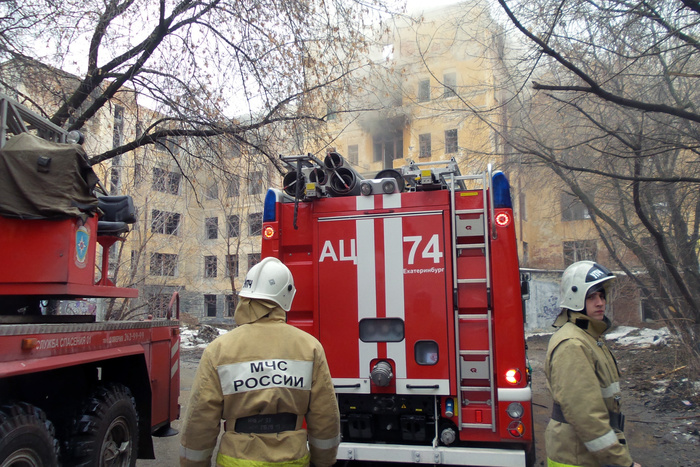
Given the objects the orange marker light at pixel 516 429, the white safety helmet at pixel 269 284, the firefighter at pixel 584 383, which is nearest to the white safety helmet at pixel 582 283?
the firefighter at pixel 584 383

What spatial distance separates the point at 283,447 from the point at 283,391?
26cm

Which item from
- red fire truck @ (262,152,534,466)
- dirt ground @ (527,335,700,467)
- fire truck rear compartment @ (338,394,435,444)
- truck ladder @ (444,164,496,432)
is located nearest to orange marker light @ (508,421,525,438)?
red fire truck @ (262,152,534,466)

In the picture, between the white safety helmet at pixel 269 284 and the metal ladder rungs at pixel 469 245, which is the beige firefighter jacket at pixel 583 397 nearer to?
the metal ladder rungs at pixel 469 245

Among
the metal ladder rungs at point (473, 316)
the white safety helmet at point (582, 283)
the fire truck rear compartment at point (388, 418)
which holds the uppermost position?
the white safety helmet at point (582, 283)

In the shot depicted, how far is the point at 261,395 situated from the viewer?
254 centimetres

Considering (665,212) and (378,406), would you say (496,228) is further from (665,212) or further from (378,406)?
(665,212)

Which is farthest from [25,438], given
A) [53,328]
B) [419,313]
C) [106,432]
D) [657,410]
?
[657,410]

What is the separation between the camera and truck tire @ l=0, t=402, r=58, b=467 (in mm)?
2906

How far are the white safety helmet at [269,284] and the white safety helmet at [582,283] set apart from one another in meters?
1.56

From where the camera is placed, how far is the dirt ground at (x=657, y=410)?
21.2ft

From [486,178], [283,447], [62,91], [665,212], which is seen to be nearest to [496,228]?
[486,178]

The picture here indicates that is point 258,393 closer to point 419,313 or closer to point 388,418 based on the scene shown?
point 419,313

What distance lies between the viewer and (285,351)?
2.64 m

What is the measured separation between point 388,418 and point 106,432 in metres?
2.23
